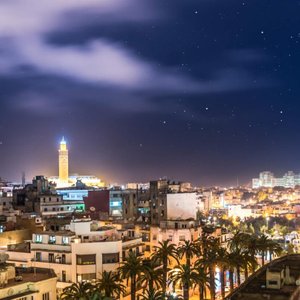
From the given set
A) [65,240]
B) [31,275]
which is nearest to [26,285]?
[31,275]

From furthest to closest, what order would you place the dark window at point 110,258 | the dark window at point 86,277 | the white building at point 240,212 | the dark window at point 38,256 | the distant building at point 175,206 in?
the white building at point 240,212, the distant building at point 175,206, the dark window at point 38,256, the dark window at point 110,258, the dark window at point 86,277

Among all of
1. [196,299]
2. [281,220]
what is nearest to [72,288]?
[196,299]

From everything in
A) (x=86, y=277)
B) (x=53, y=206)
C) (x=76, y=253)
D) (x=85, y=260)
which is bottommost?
(x=86, y=277)

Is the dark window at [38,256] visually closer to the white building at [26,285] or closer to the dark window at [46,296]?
the white building at [26,285]

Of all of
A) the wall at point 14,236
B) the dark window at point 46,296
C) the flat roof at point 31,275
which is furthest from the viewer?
the wall at point 14,236

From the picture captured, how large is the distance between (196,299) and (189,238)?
717cm

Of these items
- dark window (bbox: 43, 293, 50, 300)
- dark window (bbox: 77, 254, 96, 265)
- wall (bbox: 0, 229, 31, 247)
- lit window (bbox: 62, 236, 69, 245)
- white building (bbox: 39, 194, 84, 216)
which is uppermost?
white building (bbox: 39, 194, 84, 216)

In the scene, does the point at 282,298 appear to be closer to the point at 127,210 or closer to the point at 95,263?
the point at 95,263

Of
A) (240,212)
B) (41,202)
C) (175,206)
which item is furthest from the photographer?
(240,212)

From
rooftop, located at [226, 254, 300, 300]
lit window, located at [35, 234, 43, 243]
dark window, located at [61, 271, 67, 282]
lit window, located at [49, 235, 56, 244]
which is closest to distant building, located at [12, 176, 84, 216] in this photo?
lit window, located at [35, 234, 43, 243]

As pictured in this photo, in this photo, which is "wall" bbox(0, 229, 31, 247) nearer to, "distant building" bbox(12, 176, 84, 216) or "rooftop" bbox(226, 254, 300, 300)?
"distant building" bbox(12, 176, 84, 216)

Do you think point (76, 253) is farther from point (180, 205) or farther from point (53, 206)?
point (53, 206)

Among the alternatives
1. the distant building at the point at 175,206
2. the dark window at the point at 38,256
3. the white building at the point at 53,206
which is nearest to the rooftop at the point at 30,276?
the dark window at the point at 38,256

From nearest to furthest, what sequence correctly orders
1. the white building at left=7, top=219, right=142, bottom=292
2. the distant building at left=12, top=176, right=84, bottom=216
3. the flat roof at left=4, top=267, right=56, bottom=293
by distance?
the flat roof at left=4, top=267, right=56, bottom=293
the white building at left=7, top=219, right=142, bottom=292
the distant building at left=12, top=176, right=84, bottom=216
